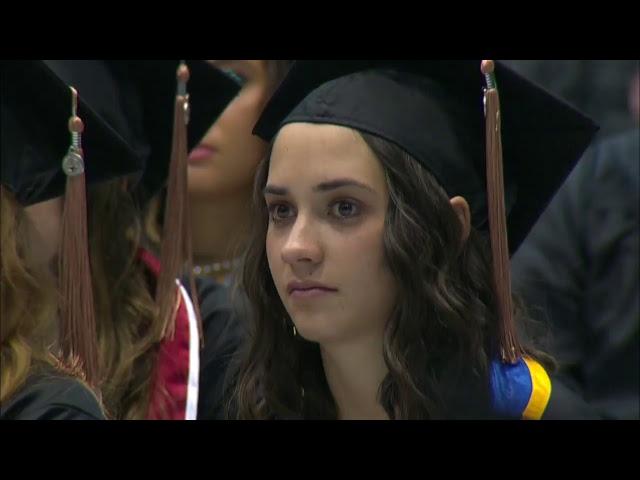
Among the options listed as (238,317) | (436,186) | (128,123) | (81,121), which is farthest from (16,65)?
(436,186)

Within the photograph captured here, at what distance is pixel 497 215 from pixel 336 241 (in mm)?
299

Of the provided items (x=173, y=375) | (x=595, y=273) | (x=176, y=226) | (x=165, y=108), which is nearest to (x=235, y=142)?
(x=165, y=108)

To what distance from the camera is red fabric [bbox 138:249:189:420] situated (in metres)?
3.50

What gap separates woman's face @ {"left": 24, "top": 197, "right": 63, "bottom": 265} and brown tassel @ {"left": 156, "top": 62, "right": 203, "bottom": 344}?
28 cm

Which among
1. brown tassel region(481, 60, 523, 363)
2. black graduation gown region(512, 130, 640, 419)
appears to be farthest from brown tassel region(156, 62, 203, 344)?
black graduation gown region(512, 130, 640, 419)

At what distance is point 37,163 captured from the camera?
3213mm

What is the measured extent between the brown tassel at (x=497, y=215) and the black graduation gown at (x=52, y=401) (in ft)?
2.42

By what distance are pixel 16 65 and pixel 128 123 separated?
436 millimetres

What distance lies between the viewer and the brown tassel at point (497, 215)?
296 cm

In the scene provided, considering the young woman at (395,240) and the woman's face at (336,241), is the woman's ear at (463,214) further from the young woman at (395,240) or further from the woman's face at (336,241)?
the woman's face at (336,241)

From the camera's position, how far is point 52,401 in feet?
9.79

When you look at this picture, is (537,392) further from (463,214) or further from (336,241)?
(336,241)

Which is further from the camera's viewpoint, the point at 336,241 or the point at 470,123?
the point at 470,123

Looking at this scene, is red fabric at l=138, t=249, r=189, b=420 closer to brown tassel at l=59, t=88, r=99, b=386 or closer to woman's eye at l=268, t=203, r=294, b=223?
brown tassel at l=59, t=88, r=99, b=386
